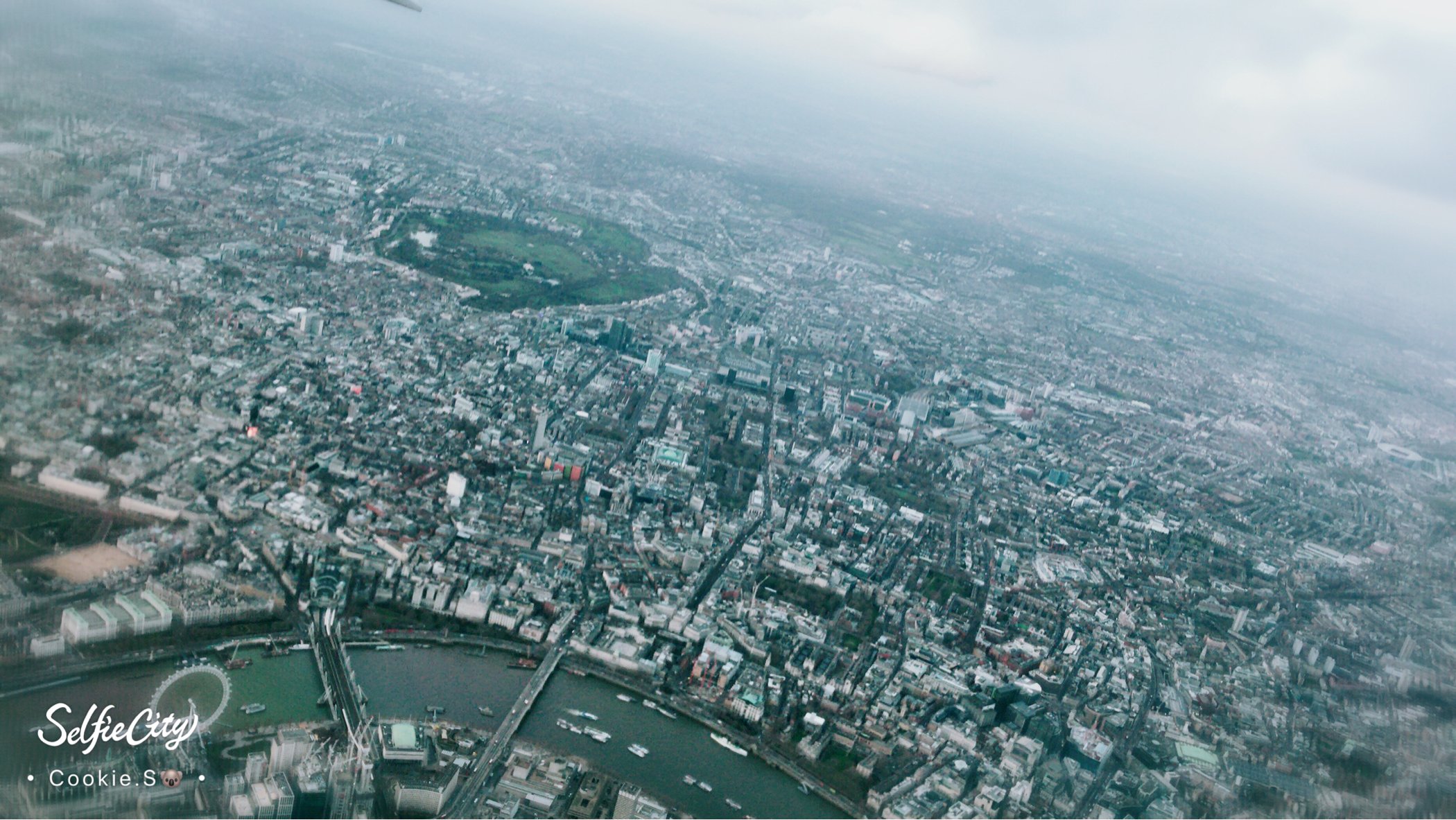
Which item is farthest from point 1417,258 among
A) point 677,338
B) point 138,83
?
point 138,83

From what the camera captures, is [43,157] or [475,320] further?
[475,320]

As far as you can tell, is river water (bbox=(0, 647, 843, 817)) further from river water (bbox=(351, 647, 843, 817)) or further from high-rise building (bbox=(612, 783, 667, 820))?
high-rise building (bbox=(612, 783, 667, 820))

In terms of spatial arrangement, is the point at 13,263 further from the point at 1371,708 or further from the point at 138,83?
the point at 1371,708

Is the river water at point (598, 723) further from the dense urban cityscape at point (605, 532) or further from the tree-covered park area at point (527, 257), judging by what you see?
the tree-covered park area at point (527, 257)

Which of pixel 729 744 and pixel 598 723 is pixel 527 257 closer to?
pixel 598 723

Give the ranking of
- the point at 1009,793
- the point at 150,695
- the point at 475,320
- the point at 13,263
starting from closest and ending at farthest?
1. the point at 150,695
2. the point at 1009,793
3. the point at 13,263
4. the point at 475,320

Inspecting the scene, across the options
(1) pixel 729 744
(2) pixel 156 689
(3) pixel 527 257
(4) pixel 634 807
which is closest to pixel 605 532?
(1) pixel 729 744

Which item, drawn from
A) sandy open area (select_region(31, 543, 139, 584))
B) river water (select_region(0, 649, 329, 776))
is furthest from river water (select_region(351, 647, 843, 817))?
sandy open area (select_region(31, 543, 139, 584))
